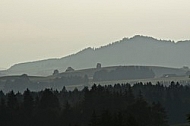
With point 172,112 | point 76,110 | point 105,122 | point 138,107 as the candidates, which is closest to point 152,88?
point 172,112

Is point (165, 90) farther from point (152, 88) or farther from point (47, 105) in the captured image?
point (47, 105)

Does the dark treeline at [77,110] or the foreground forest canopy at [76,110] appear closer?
the dark treeline at [77,110]

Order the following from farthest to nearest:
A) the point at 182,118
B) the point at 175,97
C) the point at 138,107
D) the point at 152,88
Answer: the point at 152,88
the point at 175,97
the point at 182,118
the point at 138,107

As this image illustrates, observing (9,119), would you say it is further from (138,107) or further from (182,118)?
(182,118)

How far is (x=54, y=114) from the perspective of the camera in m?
114

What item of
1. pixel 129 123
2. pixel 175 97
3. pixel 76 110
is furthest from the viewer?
pixel 175 97

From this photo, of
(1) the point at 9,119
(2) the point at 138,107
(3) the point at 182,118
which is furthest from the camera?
(3) the point at 182,118

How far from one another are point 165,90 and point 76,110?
5573 cm

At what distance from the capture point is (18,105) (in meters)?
119

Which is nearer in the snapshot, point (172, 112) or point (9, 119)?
point (9, 119)

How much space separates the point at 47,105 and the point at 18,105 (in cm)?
668

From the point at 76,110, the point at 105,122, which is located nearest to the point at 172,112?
the point at 76,110

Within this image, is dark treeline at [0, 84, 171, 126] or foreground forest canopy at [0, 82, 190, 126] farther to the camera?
foreground forest canopy at [0, 82, 190, 126]

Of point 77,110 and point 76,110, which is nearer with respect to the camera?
point 76,110
